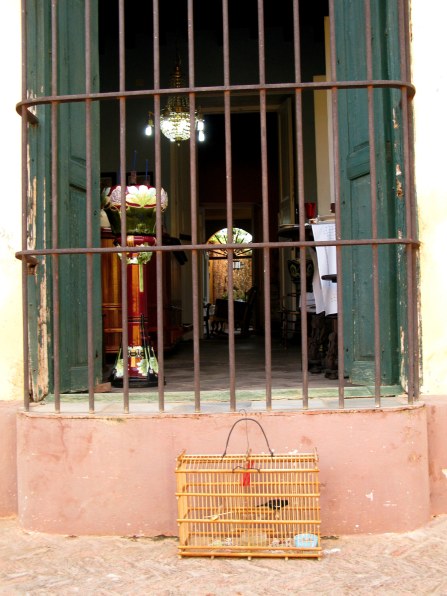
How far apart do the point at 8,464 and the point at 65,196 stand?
4.76 ft

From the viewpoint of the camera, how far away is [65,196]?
3.65 metres

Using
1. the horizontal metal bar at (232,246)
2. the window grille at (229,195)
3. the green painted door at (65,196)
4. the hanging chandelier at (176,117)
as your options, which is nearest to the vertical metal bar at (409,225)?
the window grille at (229,195)

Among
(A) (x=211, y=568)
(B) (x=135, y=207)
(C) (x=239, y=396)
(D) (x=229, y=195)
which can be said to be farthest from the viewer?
(B) (x=135, y=207)

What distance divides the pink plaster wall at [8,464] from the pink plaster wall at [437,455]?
2.03 m

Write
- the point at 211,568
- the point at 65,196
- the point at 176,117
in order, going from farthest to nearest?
1. the point at 176,117
2. the point at 65,196
3. the point at 211,568

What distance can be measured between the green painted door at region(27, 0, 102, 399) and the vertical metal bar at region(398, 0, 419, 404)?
176cm

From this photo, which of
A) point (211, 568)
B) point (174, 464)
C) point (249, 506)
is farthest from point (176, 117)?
point (211, 568)

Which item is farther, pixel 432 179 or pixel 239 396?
pixel 239 396

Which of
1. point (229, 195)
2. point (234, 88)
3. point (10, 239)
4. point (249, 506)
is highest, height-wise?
point (234, 88)

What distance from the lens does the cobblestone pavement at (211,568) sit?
7.94ft

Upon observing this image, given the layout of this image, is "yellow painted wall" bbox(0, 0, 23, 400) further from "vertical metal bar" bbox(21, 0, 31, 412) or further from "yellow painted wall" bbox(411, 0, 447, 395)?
"yellow painted wall" bbox(411, 0, 447, 395)

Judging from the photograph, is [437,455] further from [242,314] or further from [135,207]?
[242,314]

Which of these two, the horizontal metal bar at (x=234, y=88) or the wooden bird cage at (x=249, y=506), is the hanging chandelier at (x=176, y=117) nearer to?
the horizontal metal bar at (x=234, y=88)

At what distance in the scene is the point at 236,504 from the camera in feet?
9.11
